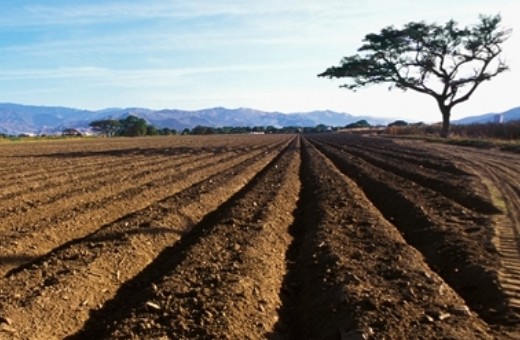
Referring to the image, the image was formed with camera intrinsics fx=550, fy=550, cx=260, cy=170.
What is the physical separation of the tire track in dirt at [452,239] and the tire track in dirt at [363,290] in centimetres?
28

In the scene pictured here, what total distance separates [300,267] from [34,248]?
12.8 feet

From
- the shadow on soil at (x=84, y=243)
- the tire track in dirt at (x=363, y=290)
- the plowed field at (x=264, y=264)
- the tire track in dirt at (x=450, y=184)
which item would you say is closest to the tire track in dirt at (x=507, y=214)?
the plowed field at (x=264, y=264)

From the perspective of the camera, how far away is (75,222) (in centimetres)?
962

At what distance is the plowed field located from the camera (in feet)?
16.3

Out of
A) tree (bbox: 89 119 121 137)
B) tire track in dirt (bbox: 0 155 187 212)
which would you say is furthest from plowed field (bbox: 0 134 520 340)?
tree (bbox: 89 119 121 137)

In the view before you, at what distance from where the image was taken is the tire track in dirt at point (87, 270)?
5246 millimetres

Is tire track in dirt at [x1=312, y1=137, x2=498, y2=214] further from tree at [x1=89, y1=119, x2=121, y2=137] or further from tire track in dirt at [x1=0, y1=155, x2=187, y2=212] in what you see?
tree at [x1=89, y1=119, x2=121, y2=137]

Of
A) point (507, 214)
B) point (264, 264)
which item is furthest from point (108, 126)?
point (264, 264)

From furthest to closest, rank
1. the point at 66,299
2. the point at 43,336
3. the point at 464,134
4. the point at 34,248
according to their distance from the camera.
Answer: the point at 464,134 → the point at 34,248 → the point at 66,299 → the point at 43,336

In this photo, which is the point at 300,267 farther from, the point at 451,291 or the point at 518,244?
the point at 518,244

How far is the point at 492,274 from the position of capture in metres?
6.12

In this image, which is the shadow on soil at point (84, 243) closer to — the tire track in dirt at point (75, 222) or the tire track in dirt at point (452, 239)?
the tire track in dirt at point (75, 222)

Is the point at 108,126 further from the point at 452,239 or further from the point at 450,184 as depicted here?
the point at 452,239

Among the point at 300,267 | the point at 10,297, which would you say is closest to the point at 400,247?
the point at 300,267
